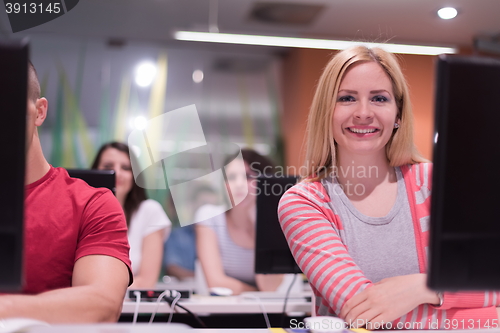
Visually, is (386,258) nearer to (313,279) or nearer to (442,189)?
(313,279)

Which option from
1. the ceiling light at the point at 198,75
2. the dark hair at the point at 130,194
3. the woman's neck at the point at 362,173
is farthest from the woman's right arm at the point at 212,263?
the ceiling light at the point at 198,75

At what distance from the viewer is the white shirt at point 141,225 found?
2.76 metres

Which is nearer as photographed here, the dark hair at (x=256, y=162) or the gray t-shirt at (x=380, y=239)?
the gray t-shirt at (x=380, y=239)

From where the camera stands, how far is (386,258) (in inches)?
49.2

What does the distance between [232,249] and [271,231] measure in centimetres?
113

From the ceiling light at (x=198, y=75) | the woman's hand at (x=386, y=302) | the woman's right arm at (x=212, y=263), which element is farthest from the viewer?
the ceiling light at (x=198, y=75)

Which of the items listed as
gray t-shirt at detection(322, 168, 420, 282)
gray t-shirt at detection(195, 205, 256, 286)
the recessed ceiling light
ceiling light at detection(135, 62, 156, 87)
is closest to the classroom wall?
the recessed ceiling light

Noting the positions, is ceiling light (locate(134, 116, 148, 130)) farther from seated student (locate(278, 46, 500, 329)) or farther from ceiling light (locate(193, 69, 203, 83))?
seated student (locate(278, 46, 500, 329))

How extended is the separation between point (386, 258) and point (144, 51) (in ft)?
12.9

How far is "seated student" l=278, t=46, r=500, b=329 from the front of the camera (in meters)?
1.08

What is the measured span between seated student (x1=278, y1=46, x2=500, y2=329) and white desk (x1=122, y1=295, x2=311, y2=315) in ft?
2.29

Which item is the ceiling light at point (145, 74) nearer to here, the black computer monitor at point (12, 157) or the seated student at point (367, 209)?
the seated student at point (367, 209)

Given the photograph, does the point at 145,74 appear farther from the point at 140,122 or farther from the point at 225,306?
the point at 225,306

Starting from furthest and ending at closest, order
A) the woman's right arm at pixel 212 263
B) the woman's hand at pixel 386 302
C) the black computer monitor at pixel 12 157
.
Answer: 1. the woman's right arm at pixel 212 263
2. the woman's hand at pixel 386 302
3. the black computer monitor at pixel 12 157
